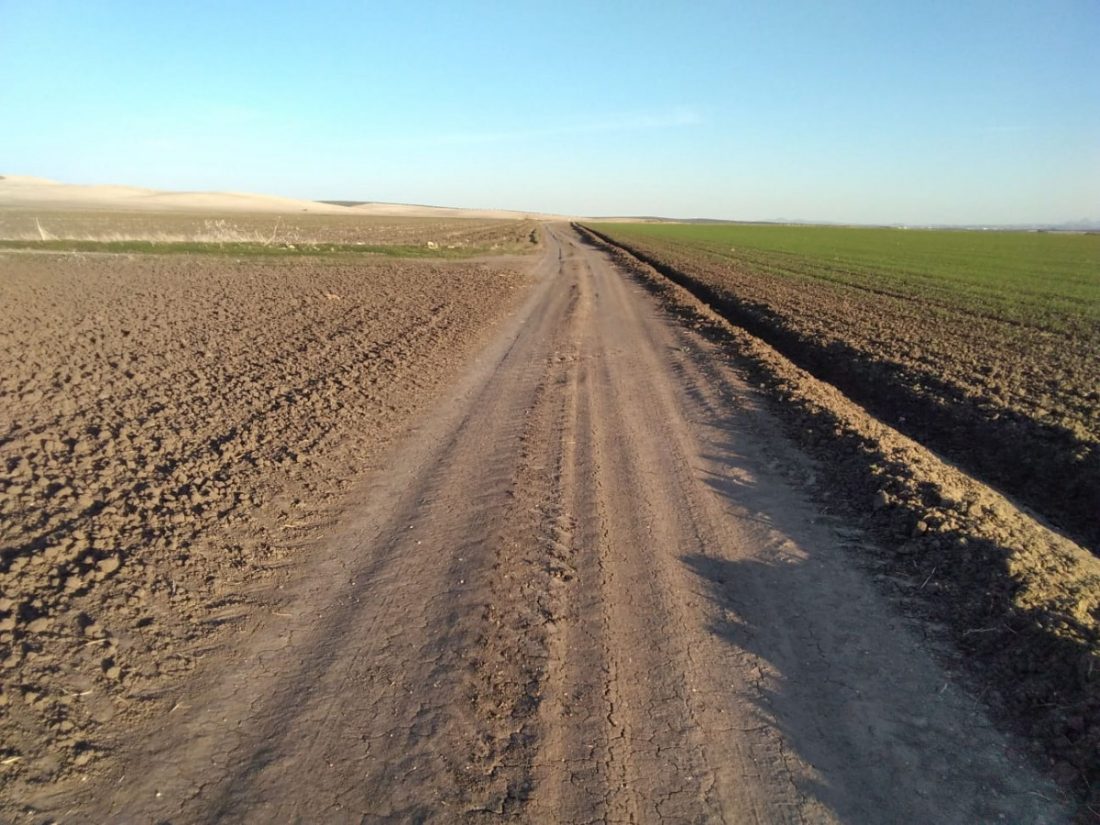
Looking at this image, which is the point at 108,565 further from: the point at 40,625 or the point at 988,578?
the point at 988,578

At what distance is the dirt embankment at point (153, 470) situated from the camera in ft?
13.0

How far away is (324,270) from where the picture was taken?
28938 millimetres

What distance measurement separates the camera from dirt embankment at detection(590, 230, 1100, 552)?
7977mm

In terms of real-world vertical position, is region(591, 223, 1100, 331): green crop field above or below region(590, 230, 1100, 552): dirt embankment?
above

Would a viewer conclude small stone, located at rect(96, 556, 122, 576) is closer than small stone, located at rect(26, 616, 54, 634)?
No

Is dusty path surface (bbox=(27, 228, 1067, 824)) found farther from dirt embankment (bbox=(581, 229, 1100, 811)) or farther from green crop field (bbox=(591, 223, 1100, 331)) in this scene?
green crop field (bbox=(591, 223, 1100, 331))

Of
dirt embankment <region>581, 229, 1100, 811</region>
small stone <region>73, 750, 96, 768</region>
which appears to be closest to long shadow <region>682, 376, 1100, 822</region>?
dirt embankment <region>581, 229, 1100, 811</region>

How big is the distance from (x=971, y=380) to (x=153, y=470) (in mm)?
12997

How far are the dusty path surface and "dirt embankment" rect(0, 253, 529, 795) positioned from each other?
18.5 inches

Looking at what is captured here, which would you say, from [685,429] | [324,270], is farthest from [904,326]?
[324,270]

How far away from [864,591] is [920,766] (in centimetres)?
175

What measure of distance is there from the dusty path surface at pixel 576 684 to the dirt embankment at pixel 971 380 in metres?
3.78

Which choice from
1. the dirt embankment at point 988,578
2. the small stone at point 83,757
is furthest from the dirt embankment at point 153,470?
the dirt embankment at point 988,578

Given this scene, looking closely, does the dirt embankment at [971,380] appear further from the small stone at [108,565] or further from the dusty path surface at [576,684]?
the small stone at [108,565]
